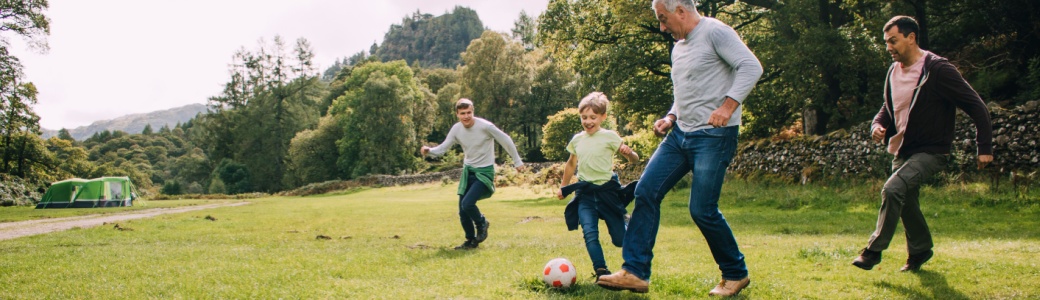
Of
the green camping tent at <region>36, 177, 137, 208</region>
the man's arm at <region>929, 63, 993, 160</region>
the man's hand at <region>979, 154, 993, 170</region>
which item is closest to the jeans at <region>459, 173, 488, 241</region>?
the man's arm at <region>929, 63, 993, 160</region>

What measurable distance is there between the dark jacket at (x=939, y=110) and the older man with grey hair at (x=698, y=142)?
181 centimetres

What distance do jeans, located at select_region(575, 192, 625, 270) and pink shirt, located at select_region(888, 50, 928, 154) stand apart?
95.1 inches

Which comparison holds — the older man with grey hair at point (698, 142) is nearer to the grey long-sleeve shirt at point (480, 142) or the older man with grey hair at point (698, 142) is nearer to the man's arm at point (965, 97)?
the man's arm at point (965, 97)

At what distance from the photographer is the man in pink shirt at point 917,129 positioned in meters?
4.70

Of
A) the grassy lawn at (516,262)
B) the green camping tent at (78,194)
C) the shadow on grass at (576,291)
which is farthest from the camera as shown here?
the green camping tent at (78,194)

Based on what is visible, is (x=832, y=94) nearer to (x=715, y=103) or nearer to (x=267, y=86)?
(x=715, y=103)

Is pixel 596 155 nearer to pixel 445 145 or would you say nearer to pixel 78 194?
pixel 445 145

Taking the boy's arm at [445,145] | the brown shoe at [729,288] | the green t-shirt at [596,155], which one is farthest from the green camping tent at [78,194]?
the brown shoe at [729,288]

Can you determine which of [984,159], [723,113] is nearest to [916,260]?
[984,159]

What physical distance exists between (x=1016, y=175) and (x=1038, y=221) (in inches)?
145

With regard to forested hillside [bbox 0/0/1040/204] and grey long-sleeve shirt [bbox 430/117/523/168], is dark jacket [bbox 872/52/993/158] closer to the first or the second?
grey long-sleeve shirt [bbox 430/117/523/168]

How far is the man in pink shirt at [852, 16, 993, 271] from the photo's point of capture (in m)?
4.70

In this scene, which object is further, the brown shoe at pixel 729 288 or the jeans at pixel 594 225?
the jeans at pixel 594 225

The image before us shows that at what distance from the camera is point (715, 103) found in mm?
4211
